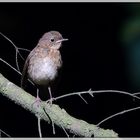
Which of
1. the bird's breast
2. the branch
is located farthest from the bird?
the branch

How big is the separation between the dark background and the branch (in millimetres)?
1818

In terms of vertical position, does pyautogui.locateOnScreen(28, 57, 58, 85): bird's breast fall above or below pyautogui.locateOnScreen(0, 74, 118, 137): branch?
above

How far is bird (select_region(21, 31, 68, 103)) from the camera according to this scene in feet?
13.7

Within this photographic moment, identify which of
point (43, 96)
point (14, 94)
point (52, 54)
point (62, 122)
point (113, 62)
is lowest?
point (62, 122)

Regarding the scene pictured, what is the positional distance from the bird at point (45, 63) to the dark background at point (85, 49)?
75 centimetres

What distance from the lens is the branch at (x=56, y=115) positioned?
2934 millimetres

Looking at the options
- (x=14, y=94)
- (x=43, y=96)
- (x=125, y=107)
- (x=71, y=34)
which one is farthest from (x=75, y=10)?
(x=14, y=94)

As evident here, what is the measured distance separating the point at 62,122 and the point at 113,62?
8.36 ft

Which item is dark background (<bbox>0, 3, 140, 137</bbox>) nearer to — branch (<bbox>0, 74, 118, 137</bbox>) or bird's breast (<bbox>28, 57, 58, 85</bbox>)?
bird's breast (<bbox>28, 57, 58, 85</bbox>)

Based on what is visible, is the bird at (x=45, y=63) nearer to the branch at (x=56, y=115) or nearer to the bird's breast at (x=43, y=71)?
the bird's breast at (x=43, y=71)

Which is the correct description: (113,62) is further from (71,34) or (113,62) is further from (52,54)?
(52,54)

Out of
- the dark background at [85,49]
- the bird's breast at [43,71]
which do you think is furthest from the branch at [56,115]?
the dark background at [85,49]

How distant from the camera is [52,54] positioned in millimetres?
Answer: 4285

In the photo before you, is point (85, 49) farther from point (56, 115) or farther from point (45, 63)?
point (56, 115)
